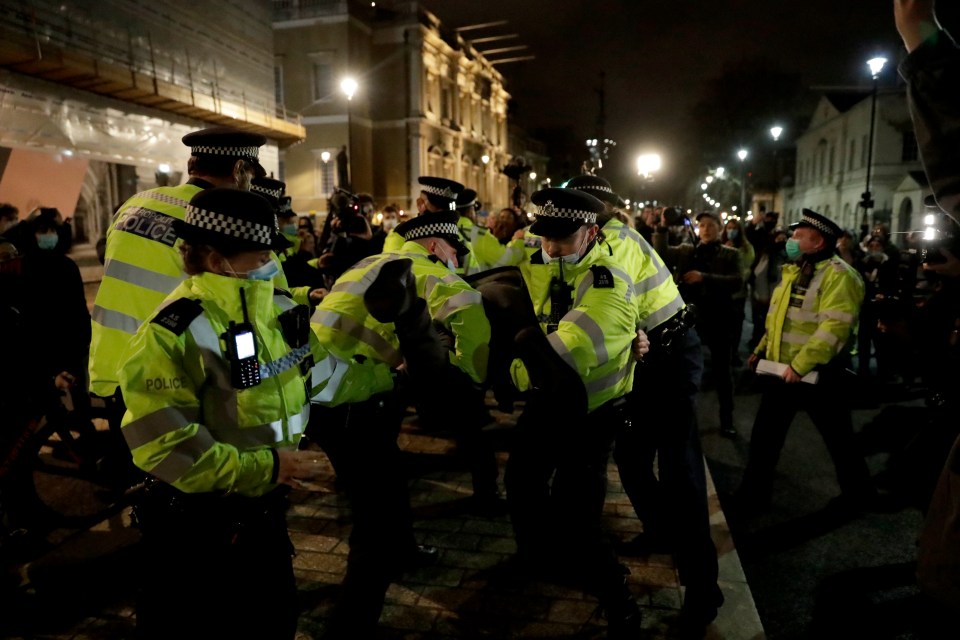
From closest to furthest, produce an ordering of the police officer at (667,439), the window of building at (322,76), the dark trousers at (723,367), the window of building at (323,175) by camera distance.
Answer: the police officer at (667,439) < the dark trousers at (723,367) < the window of building at (323,175) < the window of building at (322,76)

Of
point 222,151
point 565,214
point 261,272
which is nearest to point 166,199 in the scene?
point 222,151

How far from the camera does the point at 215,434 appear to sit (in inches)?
90.7

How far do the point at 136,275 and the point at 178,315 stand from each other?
1.10 meters

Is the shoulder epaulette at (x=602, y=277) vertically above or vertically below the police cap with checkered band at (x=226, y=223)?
below

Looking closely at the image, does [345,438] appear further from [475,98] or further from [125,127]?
[475,98]

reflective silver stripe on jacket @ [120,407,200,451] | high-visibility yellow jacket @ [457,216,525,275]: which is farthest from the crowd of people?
high-visibility yellow jacket @ [457,216,525,275]

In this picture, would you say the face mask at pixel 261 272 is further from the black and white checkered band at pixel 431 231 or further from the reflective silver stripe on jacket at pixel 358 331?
the black and white checkered band at pixel 431 231

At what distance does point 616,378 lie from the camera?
3203mm

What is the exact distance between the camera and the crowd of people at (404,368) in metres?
2.23

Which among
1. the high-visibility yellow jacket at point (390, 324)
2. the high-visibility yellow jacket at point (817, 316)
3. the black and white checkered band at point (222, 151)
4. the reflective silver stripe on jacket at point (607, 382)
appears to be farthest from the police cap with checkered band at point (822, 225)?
the black and white checkered band at point (222, 151)

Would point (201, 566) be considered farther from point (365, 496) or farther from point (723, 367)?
point (723, 367)

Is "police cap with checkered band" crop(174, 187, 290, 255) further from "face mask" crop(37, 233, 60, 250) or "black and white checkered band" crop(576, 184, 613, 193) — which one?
"face mask" crop(37, 233, 60, 250)

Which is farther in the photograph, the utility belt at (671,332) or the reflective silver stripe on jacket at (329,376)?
the utility belt at (671,332)

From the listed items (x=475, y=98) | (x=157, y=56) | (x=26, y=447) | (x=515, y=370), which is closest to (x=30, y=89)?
(x=157, y=56)
